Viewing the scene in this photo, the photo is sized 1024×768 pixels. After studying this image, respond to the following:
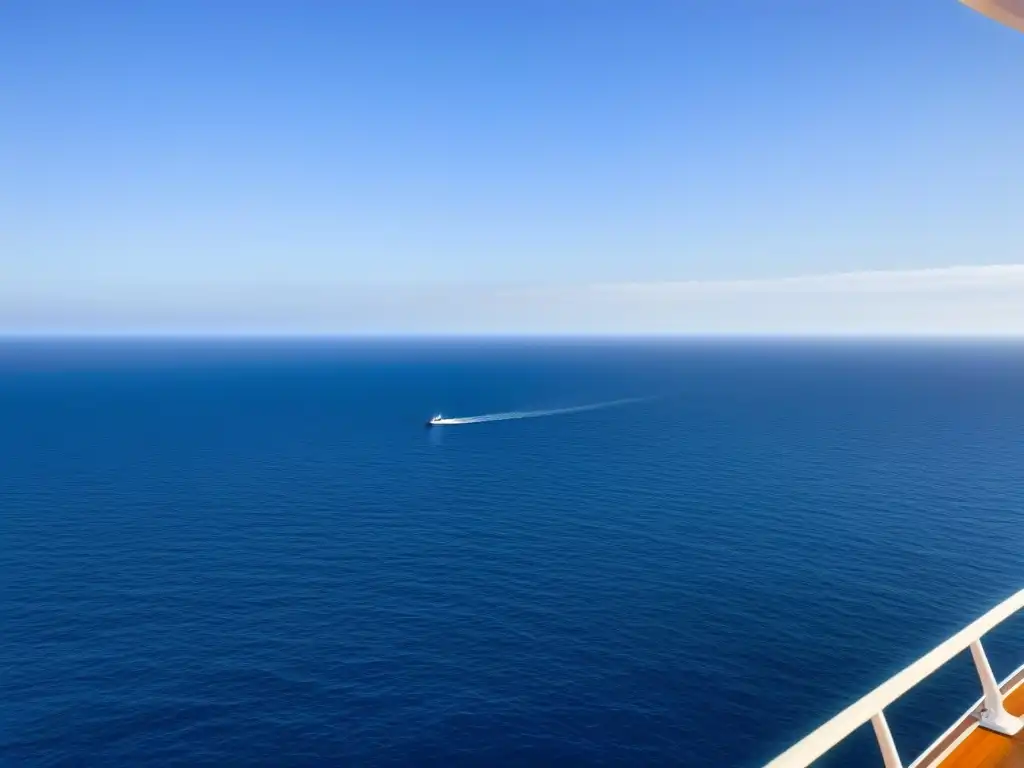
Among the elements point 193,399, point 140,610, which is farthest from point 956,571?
point 193,399

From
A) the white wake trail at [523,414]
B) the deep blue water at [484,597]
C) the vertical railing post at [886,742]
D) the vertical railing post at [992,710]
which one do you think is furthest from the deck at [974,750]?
the white wake trail at [523,414]

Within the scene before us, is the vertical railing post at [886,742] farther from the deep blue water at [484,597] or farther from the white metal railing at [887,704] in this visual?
the deep blue water at [484,597]

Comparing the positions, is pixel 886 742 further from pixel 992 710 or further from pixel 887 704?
pixel 992 710

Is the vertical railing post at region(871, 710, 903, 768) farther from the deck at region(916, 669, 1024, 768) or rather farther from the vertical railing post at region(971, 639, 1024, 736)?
the vertical railing post at region(971, 639, 1024, 736)

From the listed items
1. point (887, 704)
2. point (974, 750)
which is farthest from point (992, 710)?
point (887, 704)

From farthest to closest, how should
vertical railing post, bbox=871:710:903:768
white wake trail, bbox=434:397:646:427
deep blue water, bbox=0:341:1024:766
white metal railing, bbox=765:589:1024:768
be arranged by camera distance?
white wake trail, bbox=434:397:646:427
deep blue water, bbox=0:341:1024:766
vertical railing post, bbox=871:710:903:768
white metal railing, bbox=765:589:1024:768

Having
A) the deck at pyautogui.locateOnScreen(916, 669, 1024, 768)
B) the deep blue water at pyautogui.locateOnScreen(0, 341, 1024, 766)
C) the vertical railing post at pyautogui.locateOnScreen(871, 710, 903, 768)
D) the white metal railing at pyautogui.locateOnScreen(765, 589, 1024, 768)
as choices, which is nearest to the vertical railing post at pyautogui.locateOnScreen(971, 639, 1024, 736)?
the white metal railing at pyautogui.locateOnScreen(765, 589, 1024, 768)

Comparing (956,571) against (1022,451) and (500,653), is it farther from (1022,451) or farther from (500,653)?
(1022,451)
